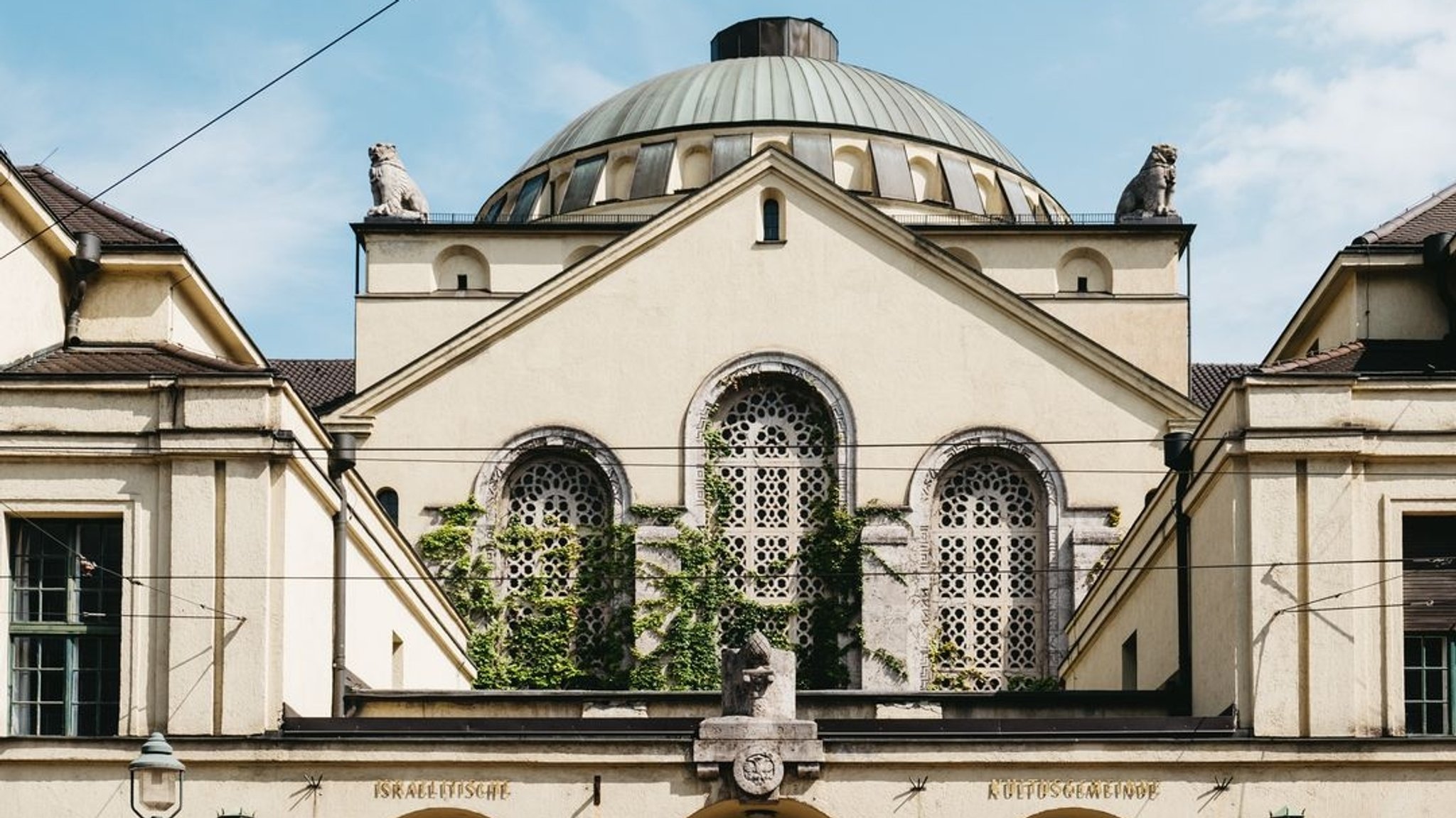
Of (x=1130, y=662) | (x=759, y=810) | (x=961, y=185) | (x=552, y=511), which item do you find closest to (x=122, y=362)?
(x=759, y=810)

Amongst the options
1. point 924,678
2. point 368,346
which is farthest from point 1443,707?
point 368,346

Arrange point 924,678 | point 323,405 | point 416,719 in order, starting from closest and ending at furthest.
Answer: point 416,719 < point 924,678 < point 323,405

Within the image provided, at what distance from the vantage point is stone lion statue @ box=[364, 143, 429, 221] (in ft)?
184

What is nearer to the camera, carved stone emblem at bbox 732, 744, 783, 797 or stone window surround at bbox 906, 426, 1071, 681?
carved stone emblem at bbox 732, 744, 783, 797

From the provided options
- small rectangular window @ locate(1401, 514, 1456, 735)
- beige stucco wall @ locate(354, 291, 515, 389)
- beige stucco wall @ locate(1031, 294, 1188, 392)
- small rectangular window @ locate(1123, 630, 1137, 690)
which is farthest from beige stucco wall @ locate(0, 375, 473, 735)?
beige stucco wall @ locate(1031, 294, 1188, 392)

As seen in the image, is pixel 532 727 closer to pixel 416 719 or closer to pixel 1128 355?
pixel 416 719

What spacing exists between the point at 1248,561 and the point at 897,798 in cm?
475

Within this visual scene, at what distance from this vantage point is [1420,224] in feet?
125

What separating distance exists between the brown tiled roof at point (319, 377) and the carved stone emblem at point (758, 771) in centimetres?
2349

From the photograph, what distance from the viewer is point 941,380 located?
47.7 meters

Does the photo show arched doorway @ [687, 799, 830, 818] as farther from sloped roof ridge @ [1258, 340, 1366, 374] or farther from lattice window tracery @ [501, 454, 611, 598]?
lattice window tracery @ [501, 454, 611, 598]

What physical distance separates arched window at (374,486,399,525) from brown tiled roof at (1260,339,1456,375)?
Result: 56.1 feet

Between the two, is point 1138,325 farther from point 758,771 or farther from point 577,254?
point 758,771

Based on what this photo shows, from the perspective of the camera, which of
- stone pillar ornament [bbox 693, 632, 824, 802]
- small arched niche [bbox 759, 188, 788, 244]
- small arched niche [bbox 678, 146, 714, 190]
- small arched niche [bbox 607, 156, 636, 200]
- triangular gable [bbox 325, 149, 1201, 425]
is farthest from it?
small arched niche [bbox 607, 156, 636, 200]
